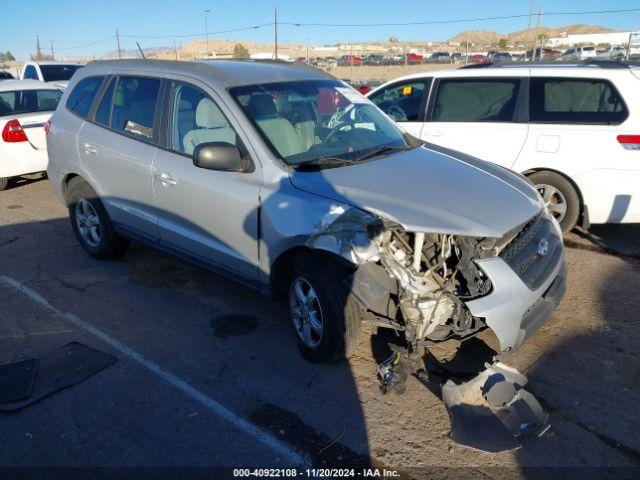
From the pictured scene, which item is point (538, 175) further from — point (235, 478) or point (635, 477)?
point (235, 478)

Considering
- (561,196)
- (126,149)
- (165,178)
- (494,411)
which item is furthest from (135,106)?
(561,196)

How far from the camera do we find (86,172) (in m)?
5.02

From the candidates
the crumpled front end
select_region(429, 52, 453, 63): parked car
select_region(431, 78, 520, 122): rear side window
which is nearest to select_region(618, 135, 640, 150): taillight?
select_region(431, 78, 520, 122): rear side window

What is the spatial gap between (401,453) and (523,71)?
4691 mm

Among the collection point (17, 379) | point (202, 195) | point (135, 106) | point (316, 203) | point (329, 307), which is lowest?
point (17, 379)

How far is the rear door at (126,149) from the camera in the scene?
4348mm

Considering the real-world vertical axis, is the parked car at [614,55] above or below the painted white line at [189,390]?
above

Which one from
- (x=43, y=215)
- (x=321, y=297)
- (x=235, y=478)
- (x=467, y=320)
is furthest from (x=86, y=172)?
(x=467, y=320)

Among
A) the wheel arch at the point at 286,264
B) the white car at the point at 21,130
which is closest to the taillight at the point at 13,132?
the white car at the point at 21,130

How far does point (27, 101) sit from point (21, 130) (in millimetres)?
1007

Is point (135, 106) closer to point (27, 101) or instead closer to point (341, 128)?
point (341, 128)

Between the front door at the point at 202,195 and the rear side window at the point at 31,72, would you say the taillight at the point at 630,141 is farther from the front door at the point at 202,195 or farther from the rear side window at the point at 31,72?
the rear side window at the point at 31,72

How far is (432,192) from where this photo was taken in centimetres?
327

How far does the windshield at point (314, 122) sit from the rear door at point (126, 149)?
0.99 meters
